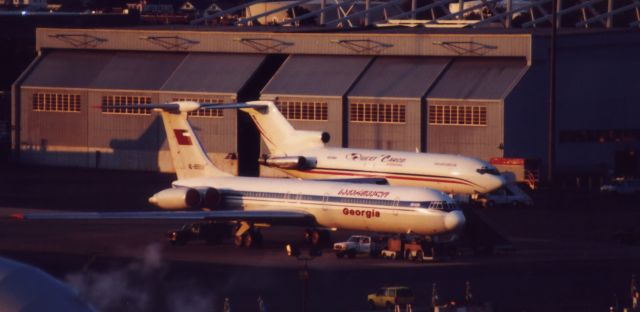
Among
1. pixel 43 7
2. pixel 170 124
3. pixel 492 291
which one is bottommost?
pixel 492 291

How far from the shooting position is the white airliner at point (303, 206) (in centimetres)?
5475

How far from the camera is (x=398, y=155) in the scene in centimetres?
7369

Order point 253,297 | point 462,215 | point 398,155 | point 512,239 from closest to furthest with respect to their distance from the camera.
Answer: point 253,297
point 462,215
point 512,239
point 398,155

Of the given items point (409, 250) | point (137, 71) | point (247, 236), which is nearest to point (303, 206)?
point (247, 236)

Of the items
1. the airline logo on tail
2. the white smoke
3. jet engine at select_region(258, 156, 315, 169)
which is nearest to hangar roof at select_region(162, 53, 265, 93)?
jet engine at select_region(258, 156, 315, 169)

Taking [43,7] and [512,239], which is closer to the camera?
[512,239]

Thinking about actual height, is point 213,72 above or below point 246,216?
above

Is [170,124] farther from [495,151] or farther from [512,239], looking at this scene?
[495,151]

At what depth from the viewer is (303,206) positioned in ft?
191

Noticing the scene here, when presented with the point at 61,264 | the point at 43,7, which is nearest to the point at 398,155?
the point at 61,264

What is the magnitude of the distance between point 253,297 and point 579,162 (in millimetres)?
48629

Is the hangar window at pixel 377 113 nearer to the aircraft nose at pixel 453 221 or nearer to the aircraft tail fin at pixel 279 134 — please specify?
the aircraft tail fin at pixel 279 134

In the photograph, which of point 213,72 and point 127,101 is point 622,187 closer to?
point 213,72

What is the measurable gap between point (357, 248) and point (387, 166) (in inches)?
721
